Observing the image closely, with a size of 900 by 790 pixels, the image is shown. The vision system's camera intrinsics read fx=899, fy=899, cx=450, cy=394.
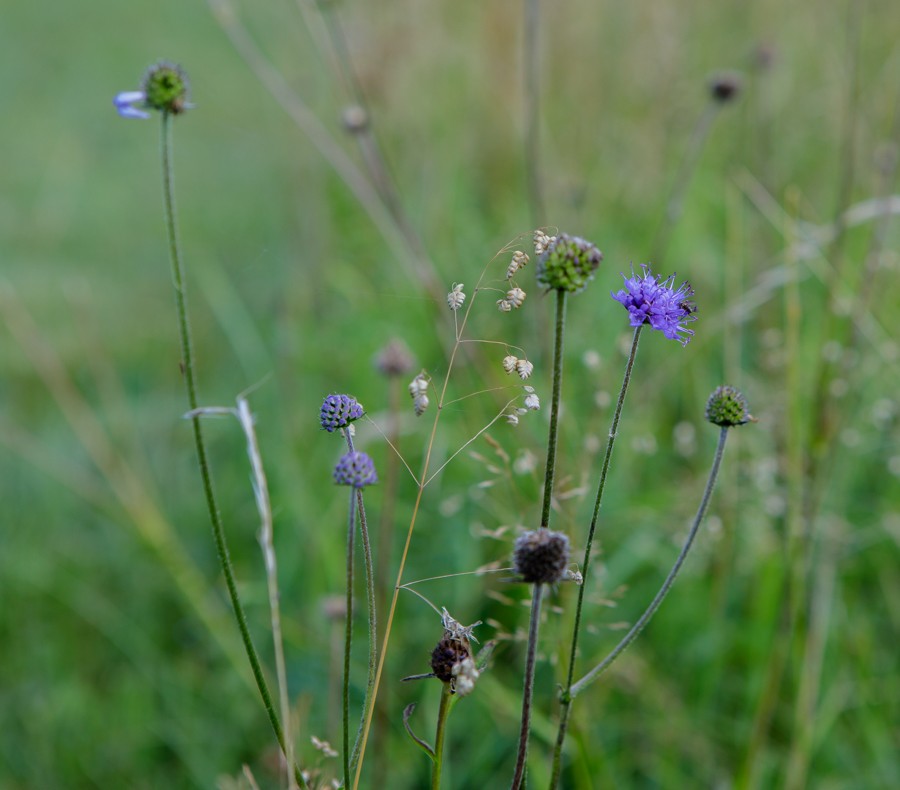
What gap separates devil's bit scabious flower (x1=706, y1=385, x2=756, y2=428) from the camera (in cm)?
97

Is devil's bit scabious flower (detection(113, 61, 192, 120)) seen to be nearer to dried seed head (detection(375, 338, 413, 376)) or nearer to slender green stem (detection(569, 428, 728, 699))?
slender green stem (detection(569, 428, 728, 699))

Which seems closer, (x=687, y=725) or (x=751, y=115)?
(x=687, y=725)

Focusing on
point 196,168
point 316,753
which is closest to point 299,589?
point 316,753

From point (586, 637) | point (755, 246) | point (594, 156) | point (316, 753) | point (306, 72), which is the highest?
point (306, 72)

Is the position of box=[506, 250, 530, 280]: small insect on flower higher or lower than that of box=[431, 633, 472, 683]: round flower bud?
higher

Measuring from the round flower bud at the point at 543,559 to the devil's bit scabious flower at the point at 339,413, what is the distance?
0.21 m

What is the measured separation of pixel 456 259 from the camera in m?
3.26

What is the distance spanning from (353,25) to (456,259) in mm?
1645

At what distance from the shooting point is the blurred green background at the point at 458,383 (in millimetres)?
1915

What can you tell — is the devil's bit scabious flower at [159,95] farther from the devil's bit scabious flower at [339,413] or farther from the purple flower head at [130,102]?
the devil's bit scabious flower at [339,413]

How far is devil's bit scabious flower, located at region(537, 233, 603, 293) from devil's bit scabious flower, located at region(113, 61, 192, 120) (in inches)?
19.4

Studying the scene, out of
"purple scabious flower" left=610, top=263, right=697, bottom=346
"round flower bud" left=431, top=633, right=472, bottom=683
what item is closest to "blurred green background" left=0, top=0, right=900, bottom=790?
"round flower bud" left=431, top=633, right=472, bottom=683

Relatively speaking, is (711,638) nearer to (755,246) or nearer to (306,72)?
(755,246)

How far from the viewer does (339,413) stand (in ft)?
2.87
